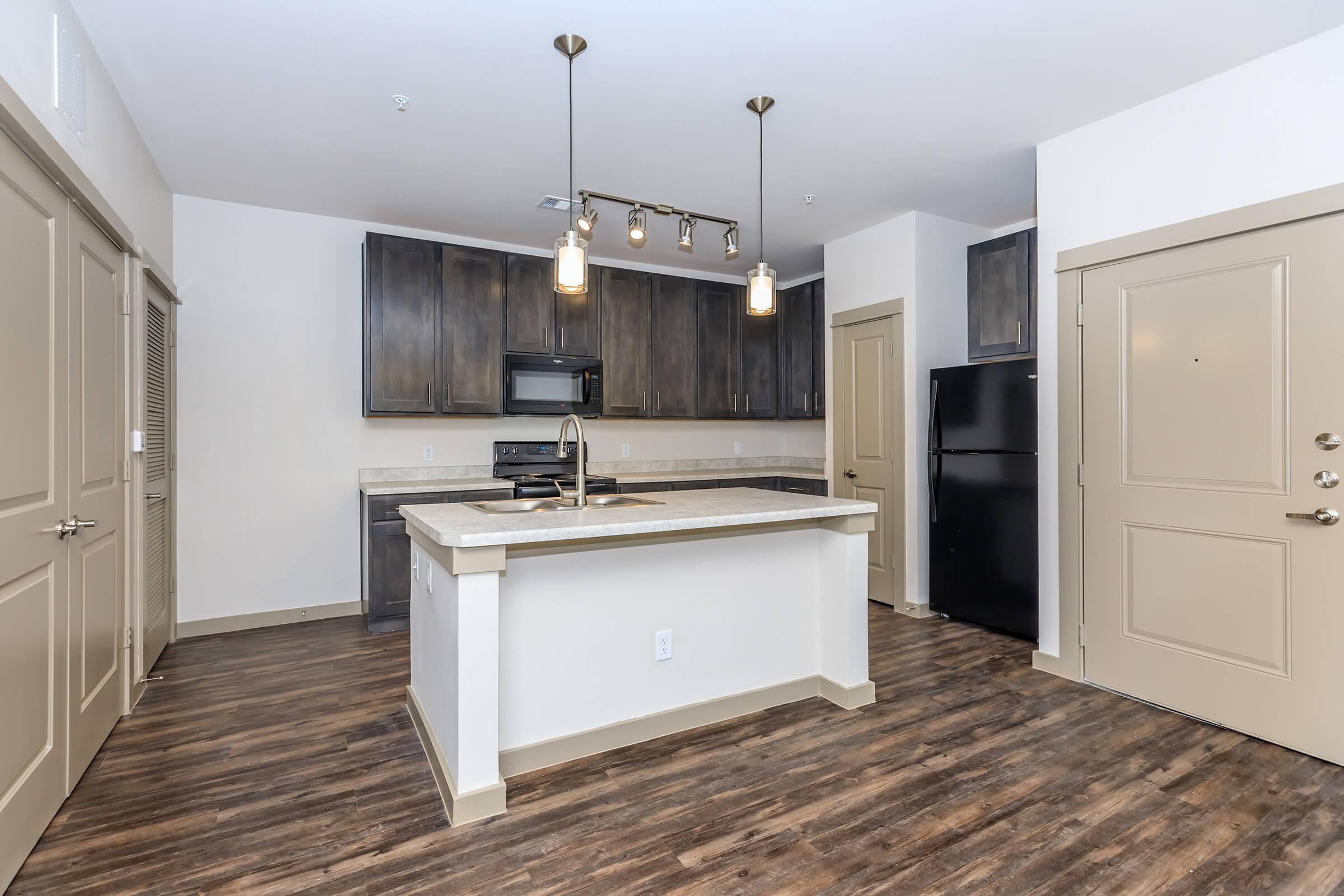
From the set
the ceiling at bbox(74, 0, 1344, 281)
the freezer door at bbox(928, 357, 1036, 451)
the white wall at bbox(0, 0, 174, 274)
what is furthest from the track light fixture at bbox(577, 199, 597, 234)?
the freezer door at bbox(928, 357, 1036, 451)

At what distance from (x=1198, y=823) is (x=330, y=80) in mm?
3951

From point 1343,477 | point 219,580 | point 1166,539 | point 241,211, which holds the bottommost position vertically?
point 219,580

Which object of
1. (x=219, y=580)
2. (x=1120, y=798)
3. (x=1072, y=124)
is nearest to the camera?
(x=1120, y=798)

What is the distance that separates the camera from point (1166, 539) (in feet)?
9.39

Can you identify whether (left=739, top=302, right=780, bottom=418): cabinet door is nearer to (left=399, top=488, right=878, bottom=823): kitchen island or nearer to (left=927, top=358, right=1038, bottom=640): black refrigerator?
(left=927, top=358, right=1038, bottom=640): black refrigerator

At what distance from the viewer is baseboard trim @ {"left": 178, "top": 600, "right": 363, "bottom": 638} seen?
3961 millimetres

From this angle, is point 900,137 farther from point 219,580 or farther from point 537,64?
point 219,580

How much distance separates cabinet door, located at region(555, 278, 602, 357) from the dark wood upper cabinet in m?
2.57

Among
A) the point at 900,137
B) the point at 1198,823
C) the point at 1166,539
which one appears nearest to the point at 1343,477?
the point at 1166,539

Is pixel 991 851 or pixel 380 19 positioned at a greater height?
pixel 380 19

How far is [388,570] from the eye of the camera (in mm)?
4008

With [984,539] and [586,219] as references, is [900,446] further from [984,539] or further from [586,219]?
[586,219]

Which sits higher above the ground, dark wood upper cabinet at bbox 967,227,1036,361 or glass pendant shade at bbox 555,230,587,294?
dark wood upper cabinet at bbox 967,227,1036,361

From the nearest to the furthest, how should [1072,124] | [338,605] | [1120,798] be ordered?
[1120,798], [1072,124], [338,605]
